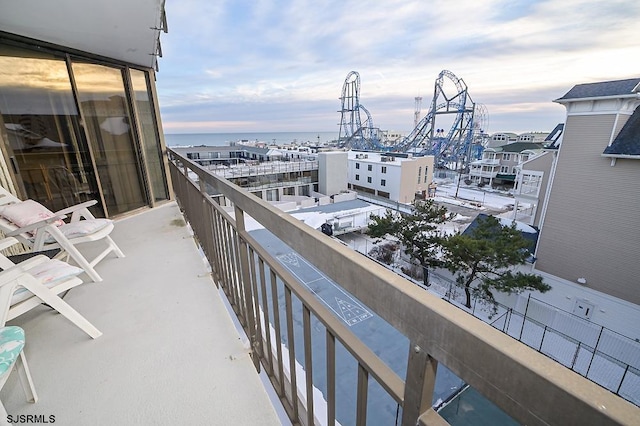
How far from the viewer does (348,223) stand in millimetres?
11766

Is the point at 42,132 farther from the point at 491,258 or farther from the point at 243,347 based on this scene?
the point at 491,258

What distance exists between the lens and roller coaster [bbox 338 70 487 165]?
2495cm

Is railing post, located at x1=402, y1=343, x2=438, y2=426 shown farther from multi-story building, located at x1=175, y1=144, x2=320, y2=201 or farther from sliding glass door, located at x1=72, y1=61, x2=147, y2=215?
multi-story building, located at x1=175, y1=144, x2=320, y2=201

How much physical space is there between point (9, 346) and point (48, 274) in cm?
60

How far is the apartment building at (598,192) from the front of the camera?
6031 mm

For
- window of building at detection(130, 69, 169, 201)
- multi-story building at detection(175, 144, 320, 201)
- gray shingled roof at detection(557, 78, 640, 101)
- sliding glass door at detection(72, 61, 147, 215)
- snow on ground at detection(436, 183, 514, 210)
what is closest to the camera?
sliding glass door at detection(72, 61, 147, 215)

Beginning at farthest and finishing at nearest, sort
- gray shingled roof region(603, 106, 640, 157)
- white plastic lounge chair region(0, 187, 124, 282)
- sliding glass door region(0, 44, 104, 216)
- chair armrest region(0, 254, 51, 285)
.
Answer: gray shingled roof region(603, 106, 640, 157) < sliding glass door region(0, 44, 104, 216) < white plastic lounge chair region(0, 187, 124, 282) < chair armrest region(0, 254, 51, 285)

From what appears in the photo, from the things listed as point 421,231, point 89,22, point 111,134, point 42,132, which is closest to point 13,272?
point 89,22

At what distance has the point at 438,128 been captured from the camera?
31.9 meters

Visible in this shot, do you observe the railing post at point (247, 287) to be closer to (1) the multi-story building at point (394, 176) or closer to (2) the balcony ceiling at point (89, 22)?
(2) the balcony ceiling at point (89, 22)

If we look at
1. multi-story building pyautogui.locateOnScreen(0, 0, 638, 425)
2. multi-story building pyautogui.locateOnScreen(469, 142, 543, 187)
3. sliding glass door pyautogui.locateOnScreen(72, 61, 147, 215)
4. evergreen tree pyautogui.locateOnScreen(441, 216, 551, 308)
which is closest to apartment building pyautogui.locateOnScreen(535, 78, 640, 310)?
evergreen tree pyautogui.locateOnScreen(441, 216, 551, 308)

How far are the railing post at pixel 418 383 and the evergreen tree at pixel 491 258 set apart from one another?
7.15 meters

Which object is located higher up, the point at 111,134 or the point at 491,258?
the point at 111,134

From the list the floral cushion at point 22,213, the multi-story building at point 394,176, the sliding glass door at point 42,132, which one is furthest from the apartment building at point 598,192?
the multi-story building at point 394,176
